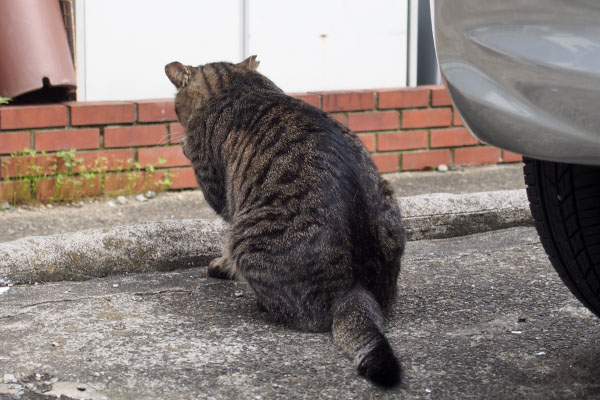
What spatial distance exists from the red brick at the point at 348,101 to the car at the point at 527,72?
2887mm

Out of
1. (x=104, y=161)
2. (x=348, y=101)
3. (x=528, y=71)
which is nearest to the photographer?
(x=528, y=71)

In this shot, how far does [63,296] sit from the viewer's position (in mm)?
3170

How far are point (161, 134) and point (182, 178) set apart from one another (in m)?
0.28

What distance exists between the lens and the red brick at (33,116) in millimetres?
4223

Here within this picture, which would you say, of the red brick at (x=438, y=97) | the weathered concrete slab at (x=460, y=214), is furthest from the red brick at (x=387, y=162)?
the weathered concrete slab at (x=460, y=214)

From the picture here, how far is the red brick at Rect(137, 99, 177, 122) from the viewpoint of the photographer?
4535 mm

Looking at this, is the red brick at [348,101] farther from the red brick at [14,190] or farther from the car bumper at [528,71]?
the car bumper at [528,71]

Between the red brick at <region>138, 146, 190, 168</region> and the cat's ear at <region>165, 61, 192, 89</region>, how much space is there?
1016 millimetres

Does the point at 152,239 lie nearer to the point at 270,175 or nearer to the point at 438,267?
the point at 270,175

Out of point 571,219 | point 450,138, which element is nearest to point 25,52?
point 450,138

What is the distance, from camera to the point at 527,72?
1742mm

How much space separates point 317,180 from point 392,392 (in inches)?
31.9

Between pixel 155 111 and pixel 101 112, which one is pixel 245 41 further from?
pixel 101 112

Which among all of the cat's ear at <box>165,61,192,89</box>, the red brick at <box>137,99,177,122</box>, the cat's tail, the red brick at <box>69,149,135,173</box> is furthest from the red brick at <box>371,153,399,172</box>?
the cat's tail
